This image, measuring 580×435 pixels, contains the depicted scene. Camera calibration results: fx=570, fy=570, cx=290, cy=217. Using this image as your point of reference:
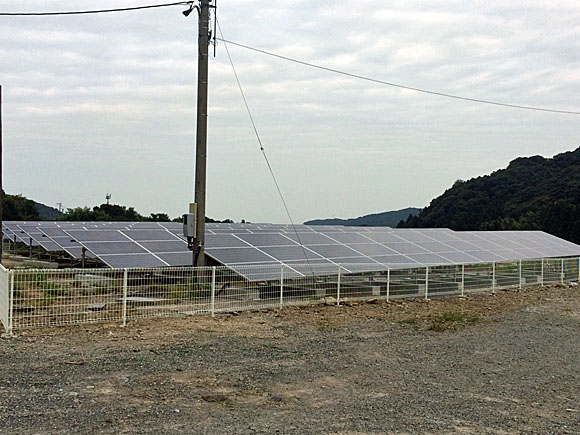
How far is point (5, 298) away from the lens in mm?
8609

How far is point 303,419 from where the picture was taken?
5207 millimetres

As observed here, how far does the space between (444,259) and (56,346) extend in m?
12.6

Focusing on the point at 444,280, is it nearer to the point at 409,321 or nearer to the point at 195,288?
the point at 409,321

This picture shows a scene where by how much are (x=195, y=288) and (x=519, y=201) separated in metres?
45.3

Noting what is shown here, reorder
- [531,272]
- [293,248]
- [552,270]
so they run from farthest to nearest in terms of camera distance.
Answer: [552,270] → [531,272] → [293,248]

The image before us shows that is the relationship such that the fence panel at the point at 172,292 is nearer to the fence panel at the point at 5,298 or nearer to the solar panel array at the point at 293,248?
the solar panel array at the point at 293,248

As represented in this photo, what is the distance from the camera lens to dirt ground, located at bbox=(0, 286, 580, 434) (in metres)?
5.12

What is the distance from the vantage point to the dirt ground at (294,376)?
5121 millimetres

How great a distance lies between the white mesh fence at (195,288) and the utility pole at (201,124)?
1539 millimetres

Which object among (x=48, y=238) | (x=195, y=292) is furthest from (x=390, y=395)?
(x=48, y=238)

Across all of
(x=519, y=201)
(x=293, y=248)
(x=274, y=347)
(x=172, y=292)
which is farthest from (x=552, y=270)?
(x=519, y=201)

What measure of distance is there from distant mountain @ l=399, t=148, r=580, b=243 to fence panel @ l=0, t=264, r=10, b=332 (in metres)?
38.1

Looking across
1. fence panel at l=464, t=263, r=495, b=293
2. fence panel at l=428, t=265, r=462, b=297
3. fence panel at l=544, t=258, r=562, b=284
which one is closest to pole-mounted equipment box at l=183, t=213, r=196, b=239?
fence panel at l=428, t=265, r=462, b=297

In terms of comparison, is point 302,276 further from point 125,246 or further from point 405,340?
point 125,246
